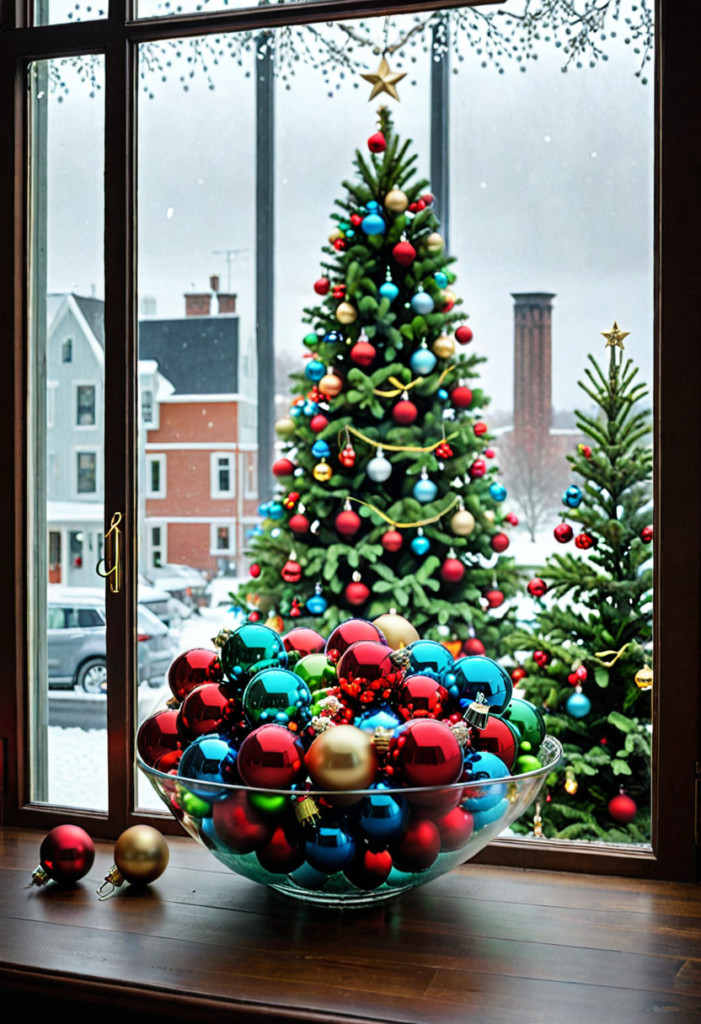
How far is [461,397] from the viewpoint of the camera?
11.7 feet

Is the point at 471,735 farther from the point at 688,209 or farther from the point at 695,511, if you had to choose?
the point at 688,209

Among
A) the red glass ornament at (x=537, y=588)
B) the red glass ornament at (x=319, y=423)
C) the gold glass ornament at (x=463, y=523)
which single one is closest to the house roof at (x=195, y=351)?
the red glass ornament at (x=319, y=423)

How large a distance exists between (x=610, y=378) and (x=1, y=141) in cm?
185

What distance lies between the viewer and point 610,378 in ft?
10.4

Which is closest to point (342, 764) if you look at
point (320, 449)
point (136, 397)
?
point (136, 397)

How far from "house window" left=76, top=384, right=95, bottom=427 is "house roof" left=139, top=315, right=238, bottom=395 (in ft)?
6.35

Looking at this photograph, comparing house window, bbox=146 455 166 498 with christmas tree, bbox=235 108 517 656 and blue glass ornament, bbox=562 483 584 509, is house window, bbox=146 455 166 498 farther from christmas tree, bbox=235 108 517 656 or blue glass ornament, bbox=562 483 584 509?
blue glass ornament, bbox=562 483 584 509

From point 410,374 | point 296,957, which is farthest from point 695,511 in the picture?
point 410,374

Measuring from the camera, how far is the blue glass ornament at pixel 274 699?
1673 mm

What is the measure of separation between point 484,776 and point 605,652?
1.48m

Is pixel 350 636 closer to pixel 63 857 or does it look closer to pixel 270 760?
pixel 270 760

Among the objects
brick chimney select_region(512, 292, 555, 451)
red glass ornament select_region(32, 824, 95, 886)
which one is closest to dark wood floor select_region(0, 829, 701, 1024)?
red glass ornament select_region(32, 824, 95, 886)

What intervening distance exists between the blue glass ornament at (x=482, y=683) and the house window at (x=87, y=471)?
1.12m

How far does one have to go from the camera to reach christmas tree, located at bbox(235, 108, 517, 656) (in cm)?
348
